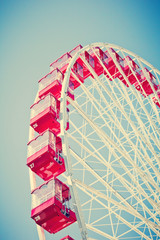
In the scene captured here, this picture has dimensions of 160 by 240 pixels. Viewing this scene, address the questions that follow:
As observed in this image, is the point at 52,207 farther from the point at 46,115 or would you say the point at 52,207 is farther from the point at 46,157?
the point at 46,115

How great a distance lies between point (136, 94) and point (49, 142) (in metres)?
5.69

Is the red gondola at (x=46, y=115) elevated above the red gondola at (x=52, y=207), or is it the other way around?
the red gondola at (x=46, y=115)

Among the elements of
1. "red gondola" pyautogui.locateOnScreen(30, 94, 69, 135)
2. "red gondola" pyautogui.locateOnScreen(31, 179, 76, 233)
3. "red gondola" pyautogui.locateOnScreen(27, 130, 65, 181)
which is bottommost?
"red gondola" pyautogui.locateOnScreen(31, 179, 76, 233)

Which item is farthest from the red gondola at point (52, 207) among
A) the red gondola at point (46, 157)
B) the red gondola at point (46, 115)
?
the red gondola at point (46, 115)

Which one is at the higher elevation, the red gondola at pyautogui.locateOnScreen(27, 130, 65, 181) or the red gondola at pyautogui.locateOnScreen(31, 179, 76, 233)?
the red gondola at pyautogui.locateOnScreen(27, 130, 65, 181)

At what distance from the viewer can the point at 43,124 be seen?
14781 mm

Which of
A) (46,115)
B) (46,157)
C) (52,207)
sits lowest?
(52,207)

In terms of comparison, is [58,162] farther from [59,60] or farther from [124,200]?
[59,60]

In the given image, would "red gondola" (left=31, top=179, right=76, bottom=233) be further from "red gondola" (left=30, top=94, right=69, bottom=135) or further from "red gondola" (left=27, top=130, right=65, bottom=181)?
"red gondola" (left=30, top=94, right=69, bottom=135)

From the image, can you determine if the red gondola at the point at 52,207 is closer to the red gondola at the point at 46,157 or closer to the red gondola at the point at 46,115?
the red gondola at the point at 46,157

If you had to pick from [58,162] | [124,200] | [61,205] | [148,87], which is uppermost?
[148,87]

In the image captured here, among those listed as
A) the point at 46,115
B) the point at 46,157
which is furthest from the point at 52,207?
the point at 46,115

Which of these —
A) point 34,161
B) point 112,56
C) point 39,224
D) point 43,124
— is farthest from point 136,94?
point 39,224

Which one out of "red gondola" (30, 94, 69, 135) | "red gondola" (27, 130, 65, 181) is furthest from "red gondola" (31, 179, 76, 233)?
"red gondola" (30, 94, 69, 135)
